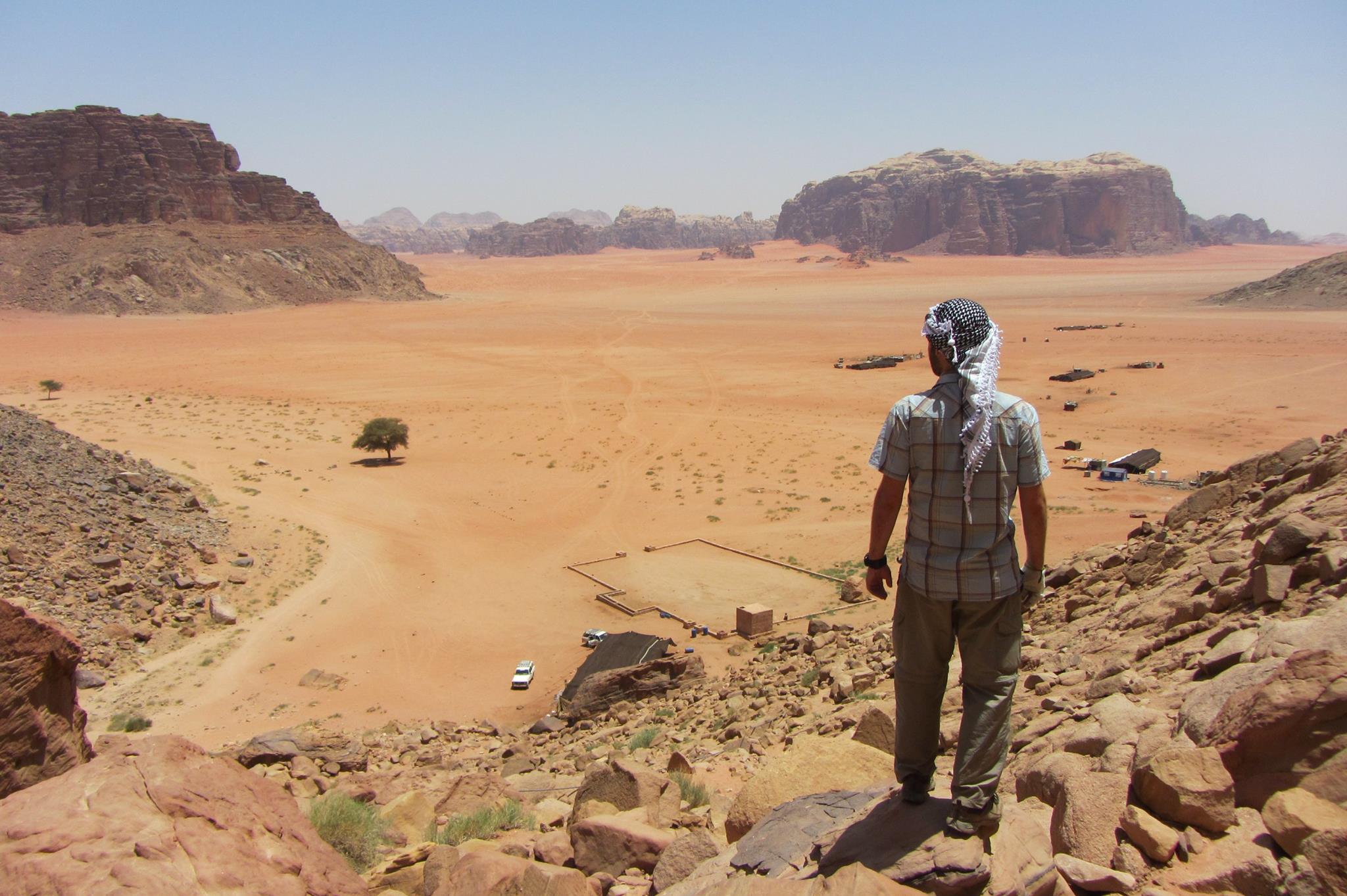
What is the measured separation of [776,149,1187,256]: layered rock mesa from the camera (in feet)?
476

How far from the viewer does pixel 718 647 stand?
13.3 m

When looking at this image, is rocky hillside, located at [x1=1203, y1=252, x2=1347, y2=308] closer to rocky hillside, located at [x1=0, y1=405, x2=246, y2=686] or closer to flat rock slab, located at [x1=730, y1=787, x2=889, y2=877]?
rocky hillside, located at [x1=0, y1=405, x2=246, y2=686]

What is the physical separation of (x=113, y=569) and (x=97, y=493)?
303 cm

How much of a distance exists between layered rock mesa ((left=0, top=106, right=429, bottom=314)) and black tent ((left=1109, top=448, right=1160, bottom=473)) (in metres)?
72.9

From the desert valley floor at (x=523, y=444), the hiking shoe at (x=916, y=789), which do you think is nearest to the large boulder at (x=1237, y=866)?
the hiking shoe at (x=916, y=789)

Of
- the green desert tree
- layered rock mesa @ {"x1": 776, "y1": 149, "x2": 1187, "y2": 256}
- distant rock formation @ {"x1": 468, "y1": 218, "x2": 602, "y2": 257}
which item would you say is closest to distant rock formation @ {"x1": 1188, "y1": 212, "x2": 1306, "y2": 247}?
layered rock mesa @ {"x1": 776, "y1": 149, "x2": 1187, "y2": 256}

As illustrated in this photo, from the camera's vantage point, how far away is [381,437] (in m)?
26.9

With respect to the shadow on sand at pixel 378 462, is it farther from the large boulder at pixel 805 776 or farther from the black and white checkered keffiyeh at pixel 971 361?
the black and white checkered keffiyeh at pixel 971 361

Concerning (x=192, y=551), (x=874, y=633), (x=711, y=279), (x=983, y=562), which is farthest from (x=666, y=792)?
(x=711, y=279)

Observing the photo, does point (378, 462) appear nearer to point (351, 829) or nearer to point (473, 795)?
point (473, 795)

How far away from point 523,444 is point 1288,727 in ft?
91.6

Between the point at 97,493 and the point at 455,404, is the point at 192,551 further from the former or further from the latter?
the point at 455,404

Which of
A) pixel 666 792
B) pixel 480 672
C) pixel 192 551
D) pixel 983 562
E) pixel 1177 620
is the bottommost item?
pixel 480 672

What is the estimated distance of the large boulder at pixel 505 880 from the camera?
405 centimetres
